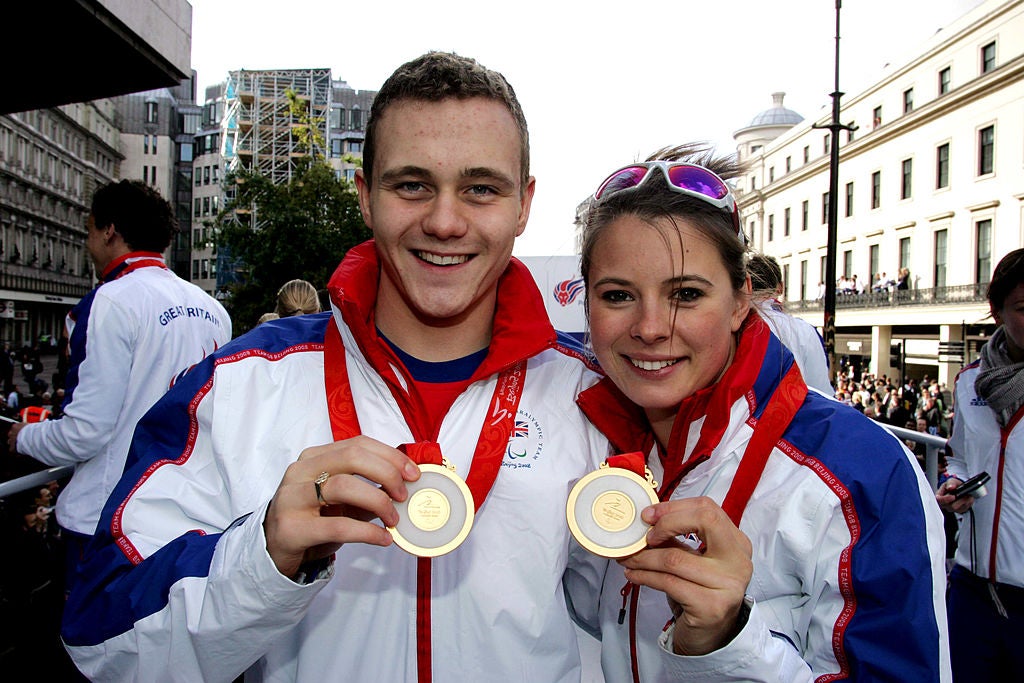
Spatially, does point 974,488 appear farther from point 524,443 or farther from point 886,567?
point 524,443

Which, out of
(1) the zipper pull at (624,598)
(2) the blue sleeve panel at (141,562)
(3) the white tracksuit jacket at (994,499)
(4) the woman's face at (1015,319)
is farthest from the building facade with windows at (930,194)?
(2) the blue sleeve panel at (141,562)

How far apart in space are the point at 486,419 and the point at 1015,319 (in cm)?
345

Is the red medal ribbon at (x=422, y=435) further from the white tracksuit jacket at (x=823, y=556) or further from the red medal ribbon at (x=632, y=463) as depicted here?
the white tracksuit jacket at (x=823, y=556)

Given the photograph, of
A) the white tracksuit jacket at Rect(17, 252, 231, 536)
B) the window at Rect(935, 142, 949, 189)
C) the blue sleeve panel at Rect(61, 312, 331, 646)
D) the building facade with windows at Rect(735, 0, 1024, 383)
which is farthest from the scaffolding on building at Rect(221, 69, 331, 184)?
the blue sleeve panel at Rect(61, 312, 331, 646)

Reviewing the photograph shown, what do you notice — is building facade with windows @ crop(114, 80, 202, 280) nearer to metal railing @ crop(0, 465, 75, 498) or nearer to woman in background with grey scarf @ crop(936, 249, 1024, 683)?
metal railing @ crop(0, 465, 75, 498)

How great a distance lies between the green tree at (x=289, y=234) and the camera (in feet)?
90.9

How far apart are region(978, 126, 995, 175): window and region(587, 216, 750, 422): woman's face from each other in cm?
3829

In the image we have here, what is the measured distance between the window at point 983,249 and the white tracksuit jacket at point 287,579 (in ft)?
124

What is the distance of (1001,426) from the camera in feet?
13.3

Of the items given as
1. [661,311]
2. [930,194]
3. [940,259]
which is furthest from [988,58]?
[661,311]

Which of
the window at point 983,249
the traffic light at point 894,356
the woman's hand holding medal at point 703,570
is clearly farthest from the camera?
the traffic light at point 894,356

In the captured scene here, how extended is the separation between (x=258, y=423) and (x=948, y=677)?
5.91ft

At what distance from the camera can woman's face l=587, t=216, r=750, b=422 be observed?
196 cm

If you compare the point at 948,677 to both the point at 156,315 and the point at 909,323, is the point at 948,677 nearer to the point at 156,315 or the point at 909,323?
the point at 156,315
